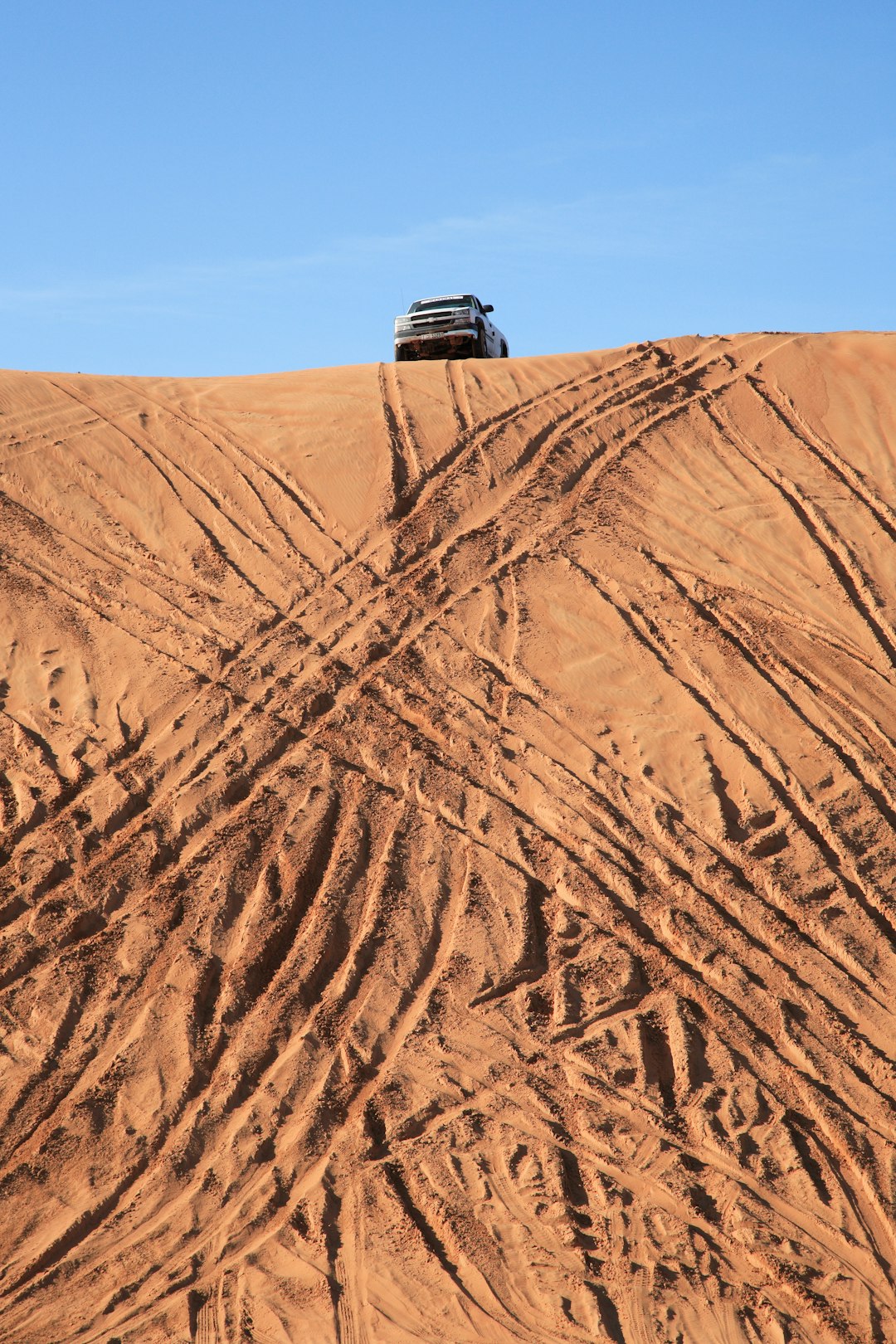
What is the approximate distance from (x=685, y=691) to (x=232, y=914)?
4722 millimetres

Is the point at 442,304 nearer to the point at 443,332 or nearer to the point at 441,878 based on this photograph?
the point at 443,332

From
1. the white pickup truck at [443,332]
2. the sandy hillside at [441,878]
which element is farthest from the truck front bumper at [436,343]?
the sandy hillside at [441,878]

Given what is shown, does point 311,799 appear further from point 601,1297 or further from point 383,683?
point 601,1297

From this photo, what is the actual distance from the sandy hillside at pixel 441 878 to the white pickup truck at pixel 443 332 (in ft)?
14.7

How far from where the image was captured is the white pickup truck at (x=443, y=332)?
17547 millimetres

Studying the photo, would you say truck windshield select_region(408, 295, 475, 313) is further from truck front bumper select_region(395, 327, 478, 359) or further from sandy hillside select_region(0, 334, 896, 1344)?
sandy hillside select_region(0, 334, 896, 1344)

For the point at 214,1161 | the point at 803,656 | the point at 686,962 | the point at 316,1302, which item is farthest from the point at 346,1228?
the point at 803,656

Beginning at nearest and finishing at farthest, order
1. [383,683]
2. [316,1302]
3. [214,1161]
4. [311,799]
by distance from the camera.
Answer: [316,1302], [214,1161], [311,799], [383,683]

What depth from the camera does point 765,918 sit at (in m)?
8.77

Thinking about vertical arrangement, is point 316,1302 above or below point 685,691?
below

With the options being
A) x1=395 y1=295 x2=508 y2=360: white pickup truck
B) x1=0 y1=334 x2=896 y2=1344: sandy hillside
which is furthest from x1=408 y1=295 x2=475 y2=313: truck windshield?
x1=0 y1=334 x2=896 y2=1344: sandy hillside

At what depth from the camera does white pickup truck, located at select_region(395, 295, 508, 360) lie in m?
17.5

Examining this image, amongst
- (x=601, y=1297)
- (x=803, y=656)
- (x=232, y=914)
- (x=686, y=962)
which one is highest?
(x=803, y=656)

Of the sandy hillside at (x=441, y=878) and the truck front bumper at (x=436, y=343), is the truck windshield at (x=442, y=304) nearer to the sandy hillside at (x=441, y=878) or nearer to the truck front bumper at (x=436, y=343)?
the truck front bumper at (x=436, y=343)
